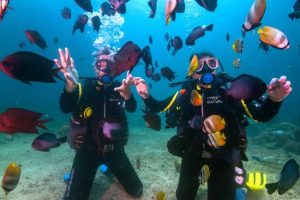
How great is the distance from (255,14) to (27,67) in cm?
313

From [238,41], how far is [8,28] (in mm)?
34798

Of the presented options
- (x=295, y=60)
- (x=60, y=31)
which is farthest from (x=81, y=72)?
(x=295, y=60)

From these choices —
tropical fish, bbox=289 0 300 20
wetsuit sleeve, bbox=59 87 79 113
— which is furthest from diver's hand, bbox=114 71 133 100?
tropical fish, bbox=289 0 300 20

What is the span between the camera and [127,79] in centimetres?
448

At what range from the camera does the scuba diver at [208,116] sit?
14.5 ft

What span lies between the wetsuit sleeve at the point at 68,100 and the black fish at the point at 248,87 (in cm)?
310

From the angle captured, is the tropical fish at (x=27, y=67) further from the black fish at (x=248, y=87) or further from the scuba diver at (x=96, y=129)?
the black fish at (x=248, y=87)

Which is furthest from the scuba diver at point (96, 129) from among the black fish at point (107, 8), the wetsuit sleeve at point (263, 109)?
the wetsuit sleeve at point (263, 109)

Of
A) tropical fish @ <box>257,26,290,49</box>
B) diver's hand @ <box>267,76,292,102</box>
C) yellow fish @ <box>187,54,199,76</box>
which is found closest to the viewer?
tropical fish @ <box>257,26,290,49</box>

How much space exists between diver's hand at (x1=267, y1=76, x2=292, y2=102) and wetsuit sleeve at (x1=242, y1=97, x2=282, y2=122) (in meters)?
0.14

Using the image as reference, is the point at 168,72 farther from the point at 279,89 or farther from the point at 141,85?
the point at 279,89

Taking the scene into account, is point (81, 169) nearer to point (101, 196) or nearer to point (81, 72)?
point (101, 196)

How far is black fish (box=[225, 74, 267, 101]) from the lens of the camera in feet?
11.2

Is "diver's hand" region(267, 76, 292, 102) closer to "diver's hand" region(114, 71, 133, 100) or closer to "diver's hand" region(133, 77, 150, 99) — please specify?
"diver's hand" region(133, 77, 150, 99)
